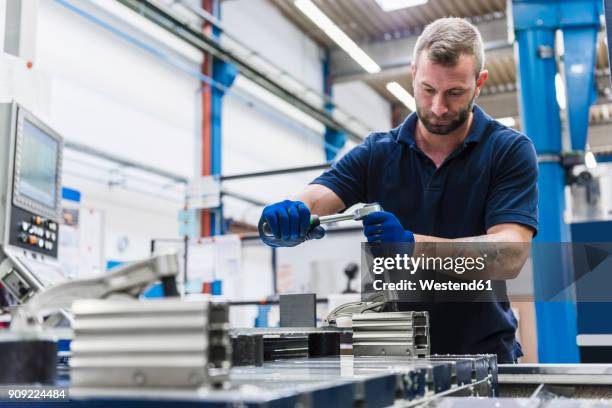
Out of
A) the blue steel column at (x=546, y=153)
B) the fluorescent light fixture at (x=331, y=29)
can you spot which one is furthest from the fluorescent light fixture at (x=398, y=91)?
the blue steel column at (x=546, y=153)

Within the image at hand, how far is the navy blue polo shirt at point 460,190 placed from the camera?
156 centimetres

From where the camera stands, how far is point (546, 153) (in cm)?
356

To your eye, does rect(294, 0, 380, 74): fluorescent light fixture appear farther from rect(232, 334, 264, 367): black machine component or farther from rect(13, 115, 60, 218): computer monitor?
rect(232, 334, 264, 367): black machine component

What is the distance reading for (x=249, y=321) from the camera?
23.7 ft

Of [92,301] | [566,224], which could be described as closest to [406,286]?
[92,301]

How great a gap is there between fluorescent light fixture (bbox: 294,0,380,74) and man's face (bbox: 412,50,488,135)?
150 inches

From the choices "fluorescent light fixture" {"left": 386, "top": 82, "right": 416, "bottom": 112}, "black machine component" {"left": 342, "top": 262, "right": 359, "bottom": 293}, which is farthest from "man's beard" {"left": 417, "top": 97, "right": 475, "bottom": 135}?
"fluorescent light fixture" {"left": 386, "top": 82, "right": 416, "bottom": 112}

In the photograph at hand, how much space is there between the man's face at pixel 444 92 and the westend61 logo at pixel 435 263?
331mm

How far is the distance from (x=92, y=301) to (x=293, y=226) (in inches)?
35.0

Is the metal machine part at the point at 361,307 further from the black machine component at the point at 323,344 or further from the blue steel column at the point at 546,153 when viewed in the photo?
the blue steel column at the point at 546,153

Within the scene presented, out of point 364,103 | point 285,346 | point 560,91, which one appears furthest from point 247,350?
point 364,103

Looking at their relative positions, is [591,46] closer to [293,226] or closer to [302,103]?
[293,226]

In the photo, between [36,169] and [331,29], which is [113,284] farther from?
[331,29]

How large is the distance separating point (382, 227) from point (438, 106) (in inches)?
16.6
